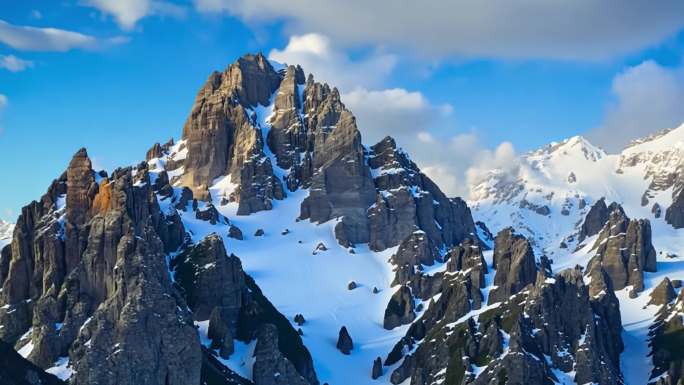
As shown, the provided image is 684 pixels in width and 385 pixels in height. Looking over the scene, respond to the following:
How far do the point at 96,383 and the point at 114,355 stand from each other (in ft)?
20.6

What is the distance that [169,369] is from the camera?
648ft

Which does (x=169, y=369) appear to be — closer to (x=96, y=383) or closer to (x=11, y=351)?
(x=96, y=383)

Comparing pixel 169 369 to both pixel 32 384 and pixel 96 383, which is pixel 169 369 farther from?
pixel 32 384

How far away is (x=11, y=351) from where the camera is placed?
576ft

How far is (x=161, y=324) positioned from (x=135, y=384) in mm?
12859

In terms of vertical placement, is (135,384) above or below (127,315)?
below

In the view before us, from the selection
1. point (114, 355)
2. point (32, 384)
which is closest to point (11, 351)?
point (32, 384)

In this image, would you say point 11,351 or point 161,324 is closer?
point 11,351

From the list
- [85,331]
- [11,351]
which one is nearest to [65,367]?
[85,331]

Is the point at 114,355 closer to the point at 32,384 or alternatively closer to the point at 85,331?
the point at 85,331

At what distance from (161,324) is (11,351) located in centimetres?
3159

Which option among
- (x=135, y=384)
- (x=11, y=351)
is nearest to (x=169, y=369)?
(x=135, y=384)

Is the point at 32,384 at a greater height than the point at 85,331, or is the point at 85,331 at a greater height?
the point at 85,331

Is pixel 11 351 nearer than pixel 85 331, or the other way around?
pixel 11 351
